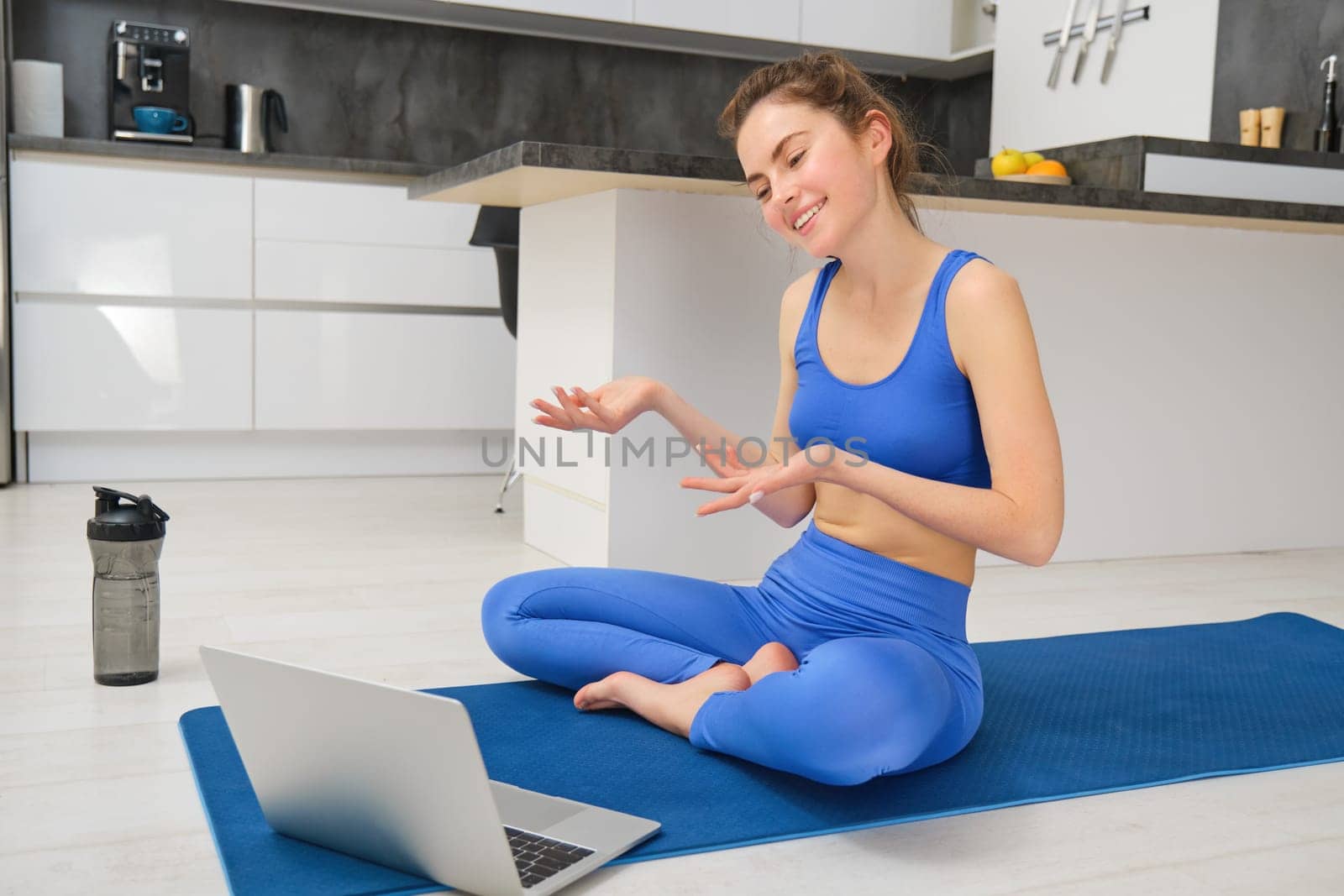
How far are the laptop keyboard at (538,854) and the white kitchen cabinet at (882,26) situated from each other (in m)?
4.37

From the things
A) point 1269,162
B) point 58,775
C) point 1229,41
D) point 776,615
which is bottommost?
point 58,775

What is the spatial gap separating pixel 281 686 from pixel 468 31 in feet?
14.2

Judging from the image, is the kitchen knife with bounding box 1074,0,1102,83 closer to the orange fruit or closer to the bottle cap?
the orange fruit

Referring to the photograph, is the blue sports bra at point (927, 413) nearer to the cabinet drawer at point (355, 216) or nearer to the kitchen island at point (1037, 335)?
the kitchen island at point (1037, 335)

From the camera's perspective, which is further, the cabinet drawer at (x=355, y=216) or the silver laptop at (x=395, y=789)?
the cabinet drawer at (x=355, y=216)

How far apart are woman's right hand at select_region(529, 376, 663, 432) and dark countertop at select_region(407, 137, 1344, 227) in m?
0.53

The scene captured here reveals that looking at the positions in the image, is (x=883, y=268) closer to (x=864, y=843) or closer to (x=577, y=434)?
(x=864, y=843)

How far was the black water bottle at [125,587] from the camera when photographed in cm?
184

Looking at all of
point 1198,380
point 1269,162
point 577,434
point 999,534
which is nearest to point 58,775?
point 999,534

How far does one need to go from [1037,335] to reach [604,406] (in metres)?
1.70

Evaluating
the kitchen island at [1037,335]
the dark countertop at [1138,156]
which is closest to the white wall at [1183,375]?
the kitchen island at [1037,335]

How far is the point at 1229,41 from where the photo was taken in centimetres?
414

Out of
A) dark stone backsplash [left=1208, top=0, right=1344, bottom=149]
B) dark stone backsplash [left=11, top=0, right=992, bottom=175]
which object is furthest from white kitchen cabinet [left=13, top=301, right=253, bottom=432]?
dark stone backsplash [left=1208, top=0, right=1344, bottom=149]

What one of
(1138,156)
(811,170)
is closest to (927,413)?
(811,170)
